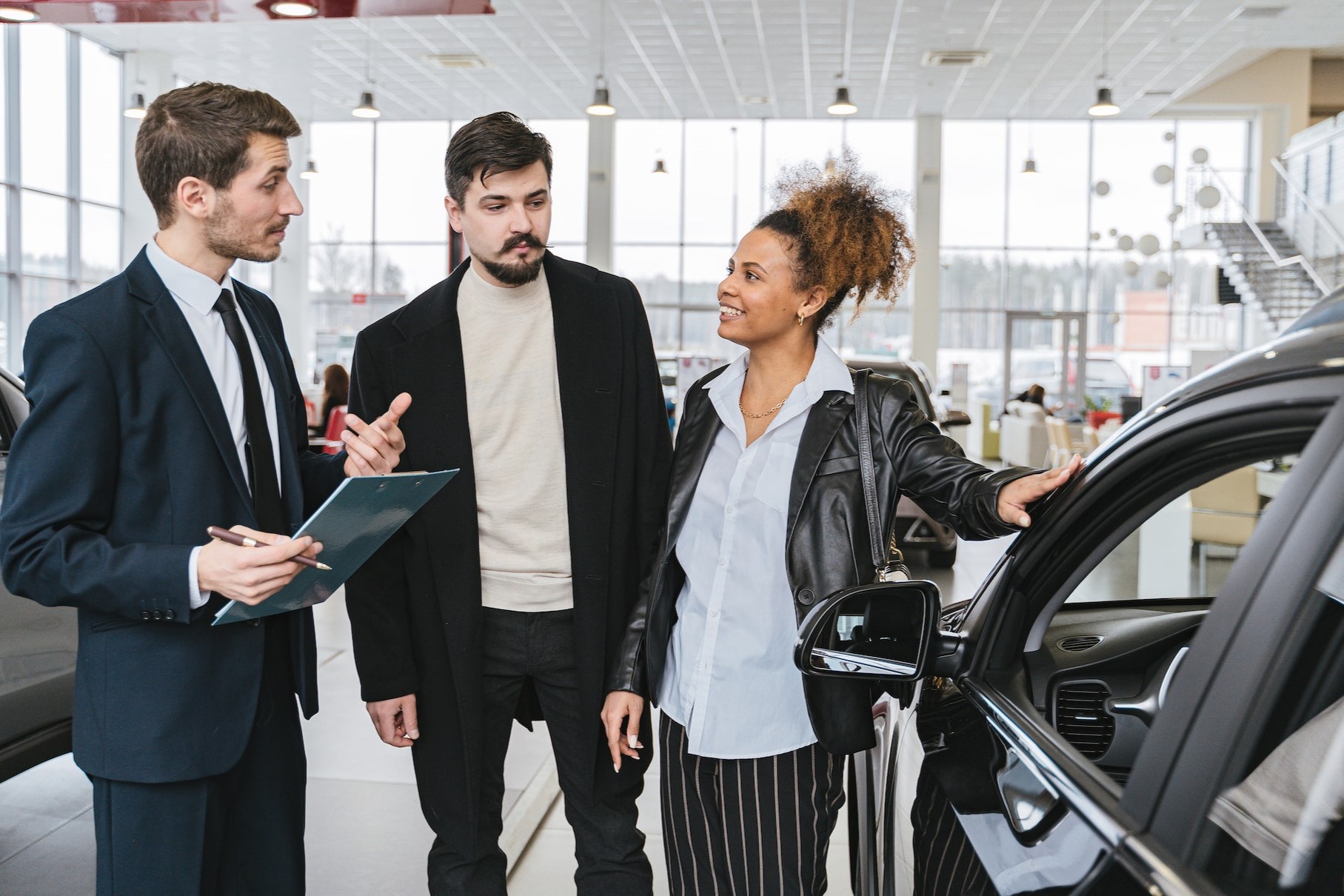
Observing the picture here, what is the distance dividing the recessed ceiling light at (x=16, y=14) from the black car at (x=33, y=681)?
4624 millimetres

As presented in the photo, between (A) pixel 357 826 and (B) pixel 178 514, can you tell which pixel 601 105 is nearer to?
(A) pixel 357 826

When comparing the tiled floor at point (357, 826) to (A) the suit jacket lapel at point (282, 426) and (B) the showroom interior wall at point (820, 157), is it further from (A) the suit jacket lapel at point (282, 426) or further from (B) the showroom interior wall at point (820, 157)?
(B) the showroom interior wall at point (820, 157)

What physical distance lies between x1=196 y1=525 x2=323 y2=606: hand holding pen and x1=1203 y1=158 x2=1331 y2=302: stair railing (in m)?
14.7

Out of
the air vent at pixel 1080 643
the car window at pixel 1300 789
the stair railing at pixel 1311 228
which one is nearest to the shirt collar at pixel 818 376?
the air vent at pixel 1080 643

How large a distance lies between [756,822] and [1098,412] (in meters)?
14.7

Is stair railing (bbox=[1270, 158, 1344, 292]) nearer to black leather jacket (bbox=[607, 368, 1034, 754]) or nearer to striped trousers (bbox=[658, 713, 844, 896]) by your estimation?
black leather jacket (bbox=[607, 368, 1034, 754])

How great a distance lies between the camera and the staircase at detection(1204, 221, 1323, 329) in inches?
591

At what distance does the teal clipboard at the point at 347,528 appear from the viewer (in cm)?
135

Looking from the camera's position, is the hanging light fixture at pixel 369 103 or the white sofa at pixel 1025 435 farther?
the white sofa at pixel 1025 435

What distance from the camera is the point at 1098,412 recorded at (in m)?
15.2

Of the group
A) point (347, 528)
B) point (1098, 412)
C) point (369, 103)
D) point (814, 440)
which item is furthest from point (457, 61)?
point (347, 528)

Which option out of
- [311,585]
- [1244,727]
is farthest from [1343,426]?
[311,585]

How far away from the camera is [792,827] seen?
64.0 inches

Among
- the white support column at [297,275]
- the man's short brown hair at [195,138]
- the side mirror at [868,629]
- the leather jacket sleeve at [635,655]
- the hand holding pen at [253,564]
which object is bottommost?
the leather jacket sleeve at [635,655]
